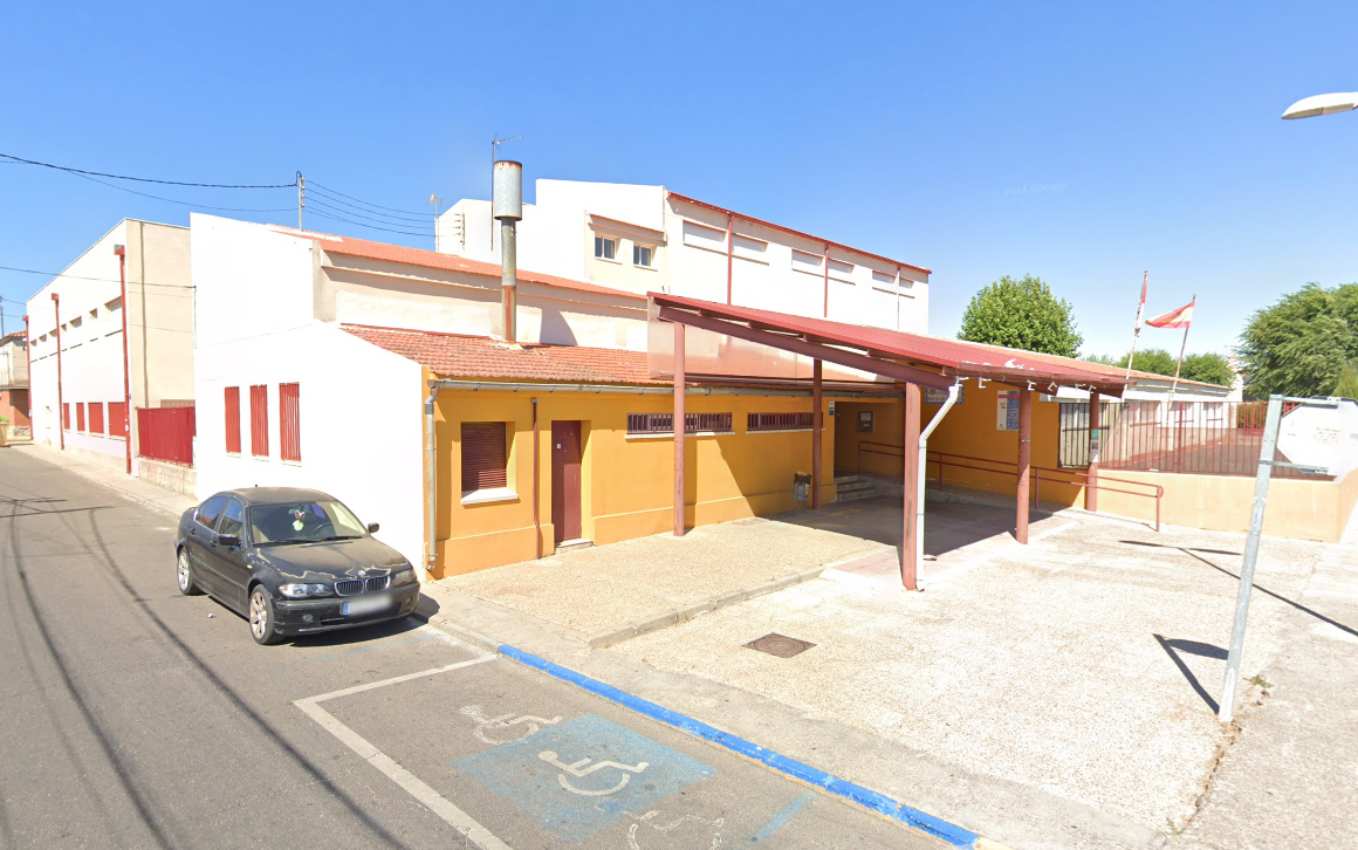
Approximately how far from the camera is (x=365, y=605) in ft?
26.2

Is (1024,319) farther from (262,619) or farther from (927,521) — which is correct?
(262,619)

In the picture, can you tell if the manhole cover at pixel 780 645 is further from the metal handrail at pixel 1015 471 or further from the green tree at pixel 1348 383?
the green tree at pixel 1348 383

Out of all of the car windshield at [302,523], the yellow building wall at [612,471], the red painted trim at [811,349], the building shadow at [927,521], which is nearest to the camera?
the car windshield at [302,523]

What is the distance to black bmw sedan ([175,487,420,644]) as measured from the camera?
778 cm

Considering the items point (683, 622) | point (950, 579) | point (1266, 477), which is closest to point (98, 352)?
point (683, 622)

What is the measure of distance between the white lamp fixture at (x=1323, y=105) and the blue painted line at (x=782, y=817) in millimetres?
6998

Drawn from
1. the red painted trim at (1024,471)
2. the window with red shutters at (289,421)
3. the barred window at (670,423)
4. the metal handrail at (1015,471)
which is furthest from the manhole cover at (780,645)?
the metal handrail at (1015,471)

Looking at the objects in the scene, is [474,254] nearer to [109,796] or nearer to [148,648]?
[148,648]

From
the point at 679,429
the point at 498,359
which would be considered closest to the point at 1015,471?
the point at 679,429

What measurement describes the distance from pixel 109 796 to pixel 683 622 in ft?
18.7

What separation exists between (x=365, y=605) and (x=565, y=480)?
5.20 m

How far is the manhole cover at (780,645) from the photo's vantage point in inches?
311

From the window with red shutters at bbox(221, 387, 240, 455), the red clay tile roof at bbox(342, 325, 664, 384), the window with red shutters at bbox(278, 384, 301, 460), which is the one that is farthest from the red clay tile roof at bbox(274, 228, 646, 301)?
the window with red shutters at bbox(221, 387, 240, 455)

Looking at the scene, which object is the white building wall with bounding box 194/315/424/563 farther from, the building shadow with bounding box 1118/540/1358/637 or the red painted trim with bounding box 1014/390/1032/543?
the building shadow with bounding box 1118/540/1358/637
